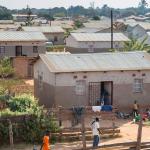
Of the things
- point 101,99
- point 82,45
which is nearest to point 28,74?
point 82,45

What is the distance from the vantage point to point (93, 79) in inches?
1148

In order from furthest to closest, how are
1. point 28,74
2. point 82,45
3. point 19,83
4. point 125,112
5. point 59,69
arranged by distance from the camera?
point 82,45 → point 28,74 → point 19,83 → point 125,112 → point 59,69

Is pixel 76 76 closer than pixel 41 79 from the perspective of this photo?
Yes

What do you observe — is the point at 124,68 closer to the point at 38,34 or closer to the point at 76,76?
the point at 76,76

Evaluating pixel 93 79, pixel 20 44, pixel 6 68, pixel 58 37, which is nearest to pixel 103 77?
pixel 93 79

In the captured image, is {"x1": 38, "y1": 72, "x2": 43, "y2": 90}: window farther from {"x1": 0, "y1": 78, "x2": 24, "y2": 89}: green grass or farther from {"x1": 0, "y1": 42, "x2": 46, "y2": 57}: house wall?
{"x1": 0, "y1": 42, "x2": 46, "y2": 57}: house wall

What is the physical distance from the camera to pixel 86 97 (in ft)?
96.0

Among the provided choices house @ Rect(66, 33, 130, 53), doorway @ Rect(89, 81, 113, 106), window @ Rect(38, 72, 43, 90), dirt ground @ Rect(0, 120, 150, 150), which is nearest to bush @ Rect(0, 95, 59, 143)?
dirt ground @ Rect(0, 120, 150, 150)

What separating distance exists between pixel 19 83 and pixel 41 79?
12.1 m

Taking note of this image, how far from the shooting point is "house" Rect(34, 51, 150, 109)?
28.5 meters

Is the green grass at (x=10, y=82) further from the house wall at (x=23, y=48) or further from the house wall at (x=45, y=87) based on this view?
the house wall at (x=45, y=87)

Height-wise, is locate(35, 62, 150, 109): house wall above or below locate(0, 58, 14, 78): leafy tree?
above

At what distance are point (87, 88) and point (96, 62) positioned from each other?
180cm

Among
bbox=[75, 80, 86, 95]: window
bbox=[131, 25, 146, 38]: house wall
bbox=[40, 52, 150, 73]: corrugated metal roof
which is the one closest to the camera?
bbox=[40, 52, 150, 73]: corrugated metal roof
